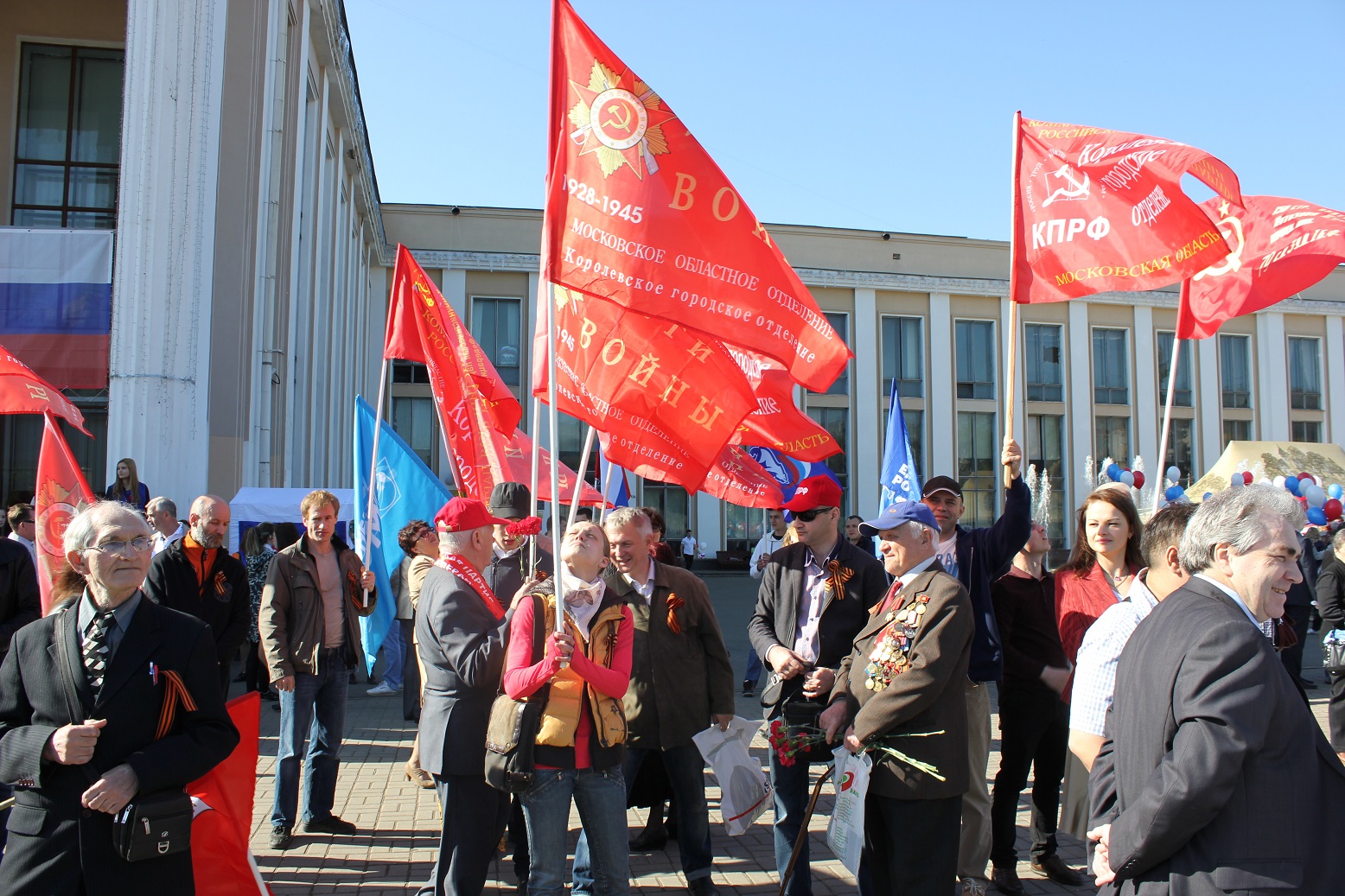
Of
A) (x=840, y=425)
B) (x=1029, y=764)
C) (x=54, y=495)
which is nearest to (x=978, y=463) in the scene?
(x=840, y=425)

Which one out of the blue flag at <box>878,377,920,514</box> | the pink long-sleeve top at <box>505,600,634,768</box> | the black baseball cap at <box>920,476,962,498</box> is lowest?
the pink long-sleeve top at <box>505,600,634,768</box>

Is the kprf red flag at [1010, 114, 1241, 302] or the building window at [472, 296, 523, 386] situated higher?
the building window at [472, 296, 523, 386]

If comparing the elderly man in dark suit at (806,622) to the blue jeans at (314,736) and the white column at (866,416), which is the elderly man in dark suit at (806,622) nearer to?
the blue jeans at (314,736)

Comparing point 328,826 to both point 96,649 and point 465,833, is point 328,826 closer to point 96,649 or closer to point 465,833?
point 465,833

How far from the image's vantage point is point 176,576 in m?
5.85

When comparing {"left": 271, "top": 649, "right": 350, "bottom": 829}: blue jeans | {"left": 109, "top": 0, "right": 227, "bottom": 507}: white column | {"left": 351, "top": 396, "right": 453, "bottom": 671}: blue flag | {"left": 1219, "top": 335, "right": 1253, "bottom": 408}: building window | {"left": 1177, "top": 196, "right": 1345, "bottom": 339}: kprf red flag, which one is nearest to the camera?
{"left": 271, "top": 649, "right": 350, "bottom": 829}: blue jeans

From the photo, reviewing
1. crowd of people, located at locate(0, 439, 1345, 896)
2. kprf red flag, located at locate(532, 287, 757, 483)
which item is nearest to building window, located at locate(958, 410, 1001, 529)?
crowd of people, located at locate(0, 439, 1345, 896)

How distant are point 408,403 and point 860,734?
115 feet

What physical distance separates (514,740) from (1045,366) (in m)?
42.2

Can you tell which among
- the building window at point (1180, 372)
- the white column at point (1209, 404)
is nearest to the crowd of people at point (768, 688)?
the building window at point (1180, 372)

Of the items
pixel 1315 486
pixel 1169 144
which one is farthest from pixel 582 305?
pixel 1315 486

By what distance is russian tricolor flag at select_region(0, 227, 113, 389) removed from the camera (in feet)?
49.1

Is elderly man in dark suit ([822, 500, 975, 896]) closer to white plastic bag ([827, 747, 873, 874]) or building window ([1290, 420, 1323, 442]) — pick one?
white plastic bag ([827, 747, 873, 874])

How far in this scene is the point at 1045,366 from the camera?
42875mm
